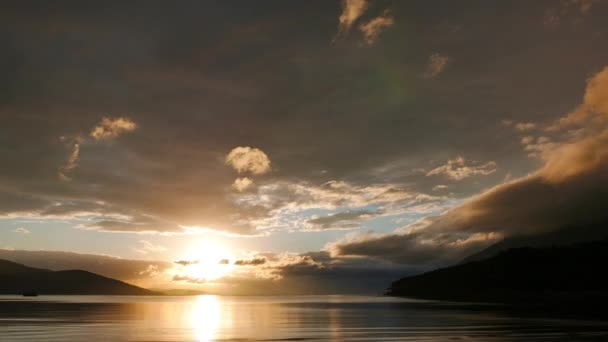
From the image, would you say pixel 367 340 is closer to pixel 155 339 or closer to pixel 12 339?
pixel 155 339

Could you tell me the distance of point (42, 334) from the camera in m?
53.0

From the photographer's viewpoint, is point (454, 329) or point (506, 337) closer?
point (506, 337)

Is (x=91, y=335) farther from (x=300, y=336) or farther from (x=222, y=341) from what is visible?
(x=300, y=336)

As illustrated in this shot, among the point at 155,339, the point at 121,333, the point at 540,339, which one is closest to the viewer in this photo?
the point at 540,339

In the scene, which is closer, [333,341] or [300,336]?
[333,341]

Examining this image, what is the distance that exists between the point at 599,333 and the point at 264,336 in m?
33.4

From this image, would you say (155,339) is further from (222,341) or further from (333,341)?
(333,341)

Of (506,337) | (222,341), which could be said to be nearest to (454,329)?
(506,337)

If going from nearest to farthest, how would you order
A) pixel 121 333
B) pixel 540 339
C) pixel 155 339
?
pixel 540 339 < pixel 155 339 < pixel 121 333

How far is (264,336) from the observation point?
2103 inches

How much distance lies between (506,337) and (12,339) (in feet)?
149

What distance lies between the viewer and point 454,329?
2339 inches

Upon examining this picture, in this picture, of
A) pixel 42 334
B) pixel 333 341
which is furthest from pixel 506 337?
pixel 42 334

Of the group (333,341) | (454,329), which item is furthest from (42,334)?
(454,329)
